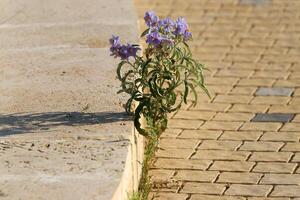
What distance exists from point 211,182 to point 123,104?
0.69m

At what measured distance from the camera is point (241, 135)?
6.68 metres

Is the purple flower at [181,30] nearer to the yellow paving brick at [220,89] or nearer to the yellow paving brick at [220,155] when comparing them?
the yellow paving brick at [220,155]

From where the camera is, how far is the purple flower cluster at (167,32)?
574cm

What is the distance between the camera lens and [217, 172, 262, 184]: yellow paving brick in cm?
598

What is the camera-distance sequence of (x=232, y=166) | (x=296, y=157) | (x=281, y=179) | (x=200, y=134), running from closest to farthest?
(x=281, y=179)
(x=232, y=166)
(x=296, y=157)
(x=200, y=134)

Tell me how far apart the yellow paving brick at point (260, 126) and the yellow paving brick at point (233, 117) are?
0.34 ft

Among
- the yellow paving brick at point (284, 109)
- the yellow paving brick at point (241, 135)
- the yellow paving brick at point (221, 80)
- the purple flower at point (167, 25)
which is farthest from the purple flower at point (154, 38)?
the yellow paving brick at point (221, 80)

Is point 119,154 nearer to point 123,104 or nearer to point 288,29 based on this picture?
point 123,104

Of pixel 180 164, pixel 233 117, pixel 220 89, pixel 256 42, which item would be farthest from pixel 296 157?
pixel 256 42

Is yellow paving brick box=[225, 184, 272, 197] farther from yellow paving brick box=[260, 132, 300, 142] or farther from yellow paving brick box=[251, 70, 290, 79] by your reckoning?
yellow paving brick box=[251, 70, 290, 79]

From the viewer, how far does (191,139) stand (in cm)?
667

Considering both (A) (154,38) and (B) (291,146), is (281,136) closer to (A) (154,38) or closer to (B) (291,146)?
(B) (291,146)

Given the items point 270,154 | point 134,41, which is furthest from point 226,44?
point 270,154

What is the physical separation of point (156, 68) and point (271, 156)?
99 centimetres
